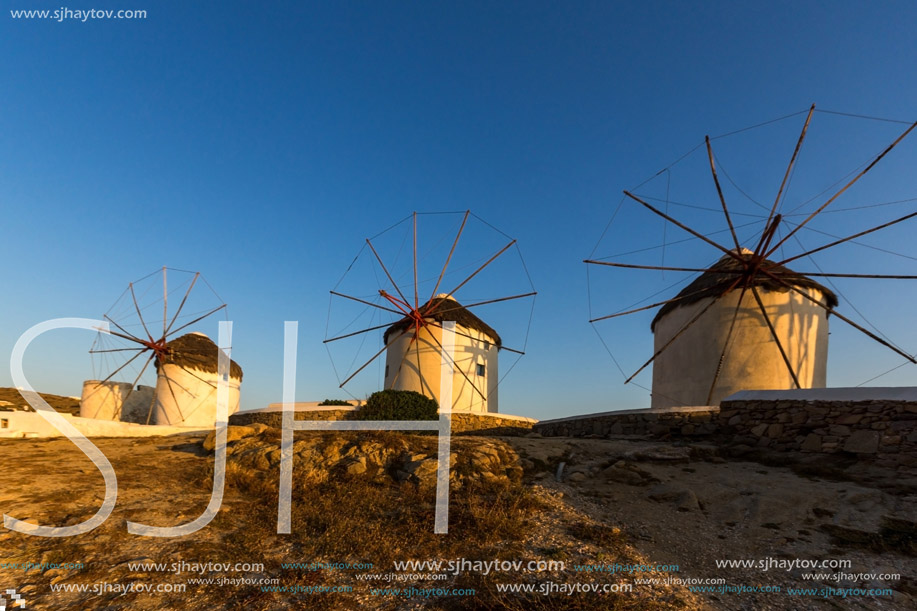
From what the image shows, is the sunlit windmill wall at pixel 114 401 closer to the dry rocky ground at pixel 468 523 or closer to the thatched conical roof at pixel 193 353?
the thatched conical roof at pixel 193 353

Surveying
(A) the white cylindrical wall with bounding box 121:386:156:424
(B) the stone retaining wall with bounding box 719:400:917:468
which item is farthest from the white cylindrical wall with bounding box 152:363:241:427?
(B) the stone retaining wall with bounding box 719:400:917:468

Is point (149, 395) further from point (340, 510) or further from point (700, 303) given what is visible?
point (700, 303)

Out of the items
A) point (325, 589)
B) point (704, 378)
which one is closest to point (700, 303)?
point (704, 378)

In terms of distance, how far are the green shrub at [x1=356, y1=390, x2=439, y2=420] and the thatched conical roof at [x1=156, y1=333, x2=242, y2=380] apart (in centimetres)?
1742

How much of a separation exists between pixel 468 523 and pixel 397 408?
38.8 ft

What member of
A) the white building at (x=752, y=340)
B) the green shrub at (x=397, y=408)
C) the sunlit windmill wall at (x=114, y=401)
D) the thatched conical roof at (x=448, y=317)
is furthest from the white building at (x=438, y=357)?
the sunlit windmill wall at (x=114, y=401)

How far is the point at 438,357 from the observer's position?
76.6 feet

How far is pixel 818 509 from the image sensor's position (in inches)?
253

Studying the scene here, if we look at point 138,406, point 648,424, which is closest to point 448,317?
point 648,424

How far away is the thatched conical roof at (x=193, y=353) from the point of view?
28500 millimetres

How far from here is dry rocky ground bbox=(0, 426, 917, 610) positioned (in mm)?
4305

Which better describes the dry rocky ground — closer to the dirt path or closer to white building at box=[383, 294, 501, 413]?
the dirt path

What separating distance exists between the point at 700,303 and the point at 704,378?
3024 millimetres

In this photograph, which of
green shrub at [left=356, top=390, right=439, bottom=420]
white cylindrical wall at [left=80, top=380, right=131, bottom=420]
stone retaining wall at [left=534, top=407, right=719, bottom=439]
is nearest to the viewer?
stone retaining wall at [left=534, top=407, right=719, bottom=439]
